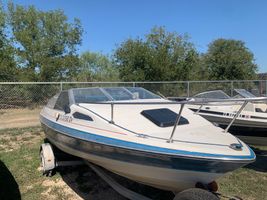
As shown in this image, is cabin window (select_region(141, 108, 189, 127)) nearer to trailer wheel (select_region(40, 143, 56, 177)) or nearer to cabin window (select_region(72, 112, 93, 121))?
cabin window (select_region(72, 112, 93, 121))

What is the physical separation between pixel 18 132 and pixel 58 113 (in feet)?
16.9

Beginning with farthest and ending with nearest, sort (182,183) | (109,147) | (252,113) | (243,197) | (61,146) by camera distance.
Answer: (252,113) < (61,146) < (243,197) < (109,147) < (182,183)

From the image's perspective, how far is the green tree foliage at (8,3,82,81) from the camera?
16875 mm

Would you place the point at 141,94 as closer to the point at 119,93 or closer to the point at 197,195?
the point at 119,93

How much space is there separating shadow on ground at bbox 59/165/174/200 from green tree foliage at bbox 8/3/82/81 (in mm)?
11499

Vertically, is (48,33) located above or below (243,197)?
above

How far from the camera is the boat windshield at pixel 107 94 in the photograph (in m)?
5.65

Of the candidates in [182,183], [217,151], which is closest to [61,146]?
[182,183]

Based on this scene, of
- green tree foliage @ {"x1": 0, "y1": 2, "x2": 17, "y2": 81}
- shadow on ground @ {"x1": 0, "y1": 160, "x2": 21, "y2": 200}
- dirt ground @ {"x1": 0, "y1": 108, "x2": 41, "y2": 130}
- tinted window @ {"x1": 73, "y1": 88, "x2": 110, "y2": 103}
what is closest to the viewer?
shadow on ground @ {"x1": 0, "y1": 160, "x2": 21, "y2": 200}

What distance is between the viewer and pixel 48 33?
711 inches

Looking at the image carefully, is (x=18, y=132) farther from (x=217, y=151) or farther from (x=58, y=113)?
(x=217, y=151)

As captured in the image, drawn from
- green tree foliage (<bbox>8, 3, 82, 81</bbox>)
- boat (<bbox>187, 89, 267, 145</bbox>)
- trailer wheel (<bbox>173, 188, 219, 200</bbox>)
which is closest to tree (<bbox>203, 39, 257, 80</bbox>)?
green tree foliage (<bbox>8, 3, 82, 81</bbox>)

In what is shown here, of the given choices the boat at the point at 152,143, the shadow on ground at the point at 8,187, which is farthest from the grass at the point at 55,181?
the boat at the point at 152,143

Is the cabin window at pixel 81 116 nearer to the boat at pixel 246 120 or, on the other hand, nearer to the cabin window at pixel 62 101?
the cabin window at pixel 62 101
